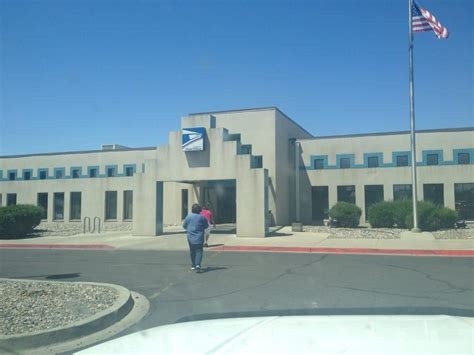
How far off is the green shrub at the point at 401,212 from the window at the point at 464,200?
5.64 metres

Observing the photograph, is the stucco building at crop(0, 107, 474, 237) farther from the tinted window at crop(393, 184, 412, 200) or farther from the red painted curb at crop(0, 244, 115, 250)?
the red painted curb at crop(0, 244, 115, 250)

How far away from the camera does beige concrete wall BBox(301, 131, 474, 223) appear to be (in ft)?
93.6

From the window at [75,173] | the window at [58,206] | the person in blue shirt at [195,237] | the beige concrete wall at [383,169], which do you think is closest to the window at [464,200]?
the beige concrete wall at [383,169]

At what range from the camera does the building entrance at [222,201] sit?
1217 inches

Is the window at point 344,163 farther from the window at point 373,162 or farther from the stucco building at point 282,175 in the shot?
the window at point 373,162

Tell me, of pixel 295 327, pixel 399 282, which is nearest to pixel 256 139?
pixel 399 282

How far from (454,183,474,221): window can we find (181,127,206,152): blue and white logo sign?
17227 mm

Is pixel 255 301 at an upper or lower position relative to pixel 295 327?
lower

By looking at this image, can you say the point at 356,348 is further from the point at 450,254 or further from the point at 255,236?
the point at 255,236

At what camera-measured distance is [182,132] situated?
22.1m

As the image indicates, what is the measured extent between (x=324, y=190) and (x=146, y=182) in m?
13.6

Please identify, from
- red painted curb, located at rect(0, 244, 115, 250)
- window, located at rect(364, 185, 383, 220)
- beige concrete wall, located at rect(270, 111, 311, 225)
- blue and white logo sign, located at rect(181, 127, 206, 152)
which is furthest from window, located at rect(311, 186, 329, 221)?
red painted curb, located at rect(0, 244, 115, 250)

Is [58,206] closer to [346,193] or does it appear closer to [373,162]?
[346,193]

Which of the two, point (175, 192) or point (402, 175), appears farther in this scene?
point (175, 192)
